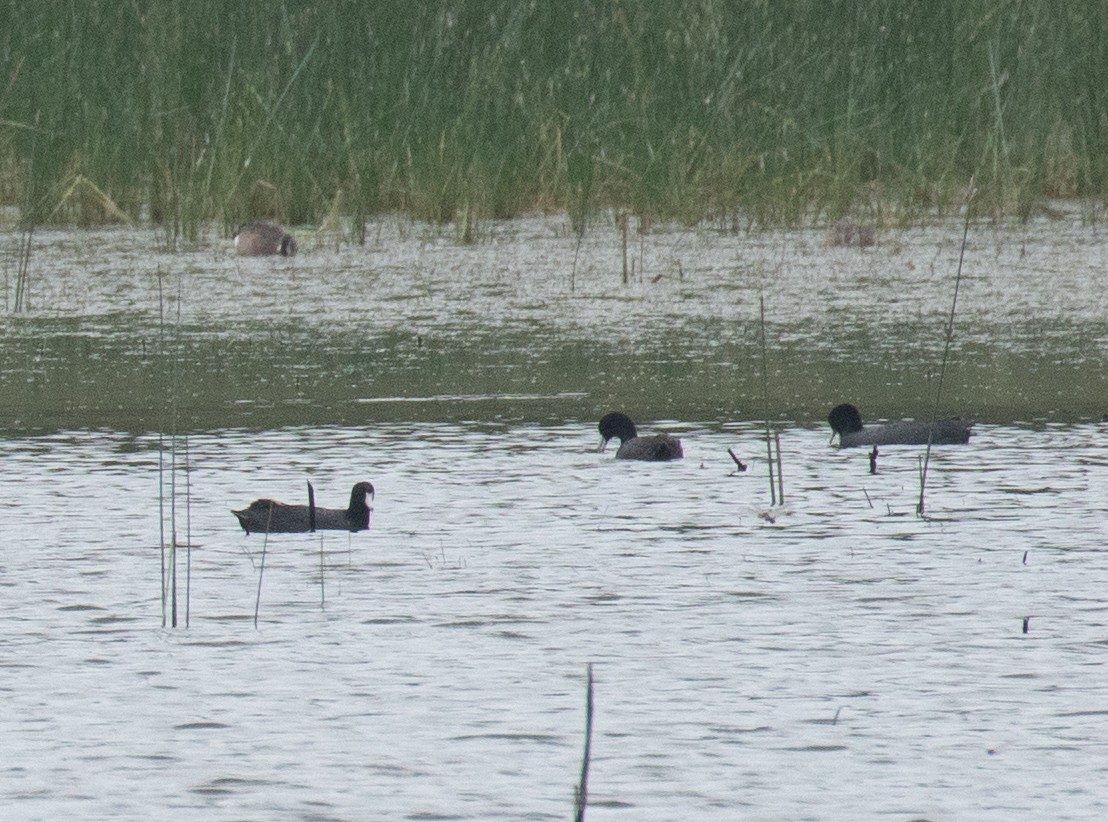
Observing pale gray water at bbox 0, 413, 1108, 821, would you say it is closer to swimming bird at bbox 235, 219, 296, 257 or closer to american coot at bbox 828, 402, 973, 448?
american coot at bbox 828, 402, 973, 448

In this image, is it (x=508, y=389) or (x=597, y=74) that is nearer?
(x=508, y=389)

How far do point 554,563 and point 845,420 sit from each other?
59.5 inches

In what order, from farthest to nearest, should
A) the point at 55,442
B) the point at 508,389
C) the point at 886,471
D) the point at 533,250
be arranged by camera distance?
the point at 533,250 < the point at 508,389 < the point at 55,442 < the point at 886,471

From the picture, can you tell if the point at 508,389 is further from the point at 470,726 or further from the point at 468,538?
the point at 470,726

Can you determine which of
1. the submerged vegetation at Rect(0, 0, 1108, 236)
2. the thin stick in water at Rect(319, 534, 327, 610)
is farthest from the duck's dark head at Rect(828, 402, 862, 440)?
the submerged vegetation at Rect(0, 0, 1108, 236)

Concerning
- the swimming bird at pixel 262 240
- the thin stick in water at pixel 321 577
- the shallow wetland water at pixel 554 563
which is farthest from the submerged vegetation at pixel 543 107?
the thin stick in water at pixel 321 577

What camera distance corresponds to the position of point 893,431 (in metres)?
5.80

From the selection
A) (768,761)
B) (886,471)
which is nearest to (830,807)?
(768,761)

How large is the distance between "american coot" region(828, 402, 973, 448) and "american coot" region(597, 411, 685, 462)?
373 millimetres

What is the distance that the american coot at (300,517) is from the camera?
4730 mm

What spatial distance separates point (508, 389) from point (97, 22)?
15.3 feet

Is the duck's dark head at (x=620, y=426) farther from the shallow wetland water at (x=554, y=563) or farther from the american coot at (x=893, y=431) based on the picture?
the american coot at (x=893, y=431)

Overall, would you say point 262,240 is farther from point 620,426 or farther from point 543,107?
point 620,426

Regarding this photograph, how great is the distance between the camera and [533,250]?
9.72 m
